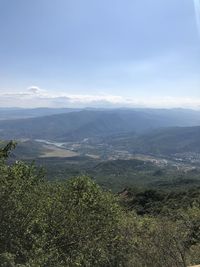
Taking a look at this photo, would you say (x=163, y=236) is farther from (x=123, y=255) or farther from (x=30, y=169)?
(x=30, y=169)

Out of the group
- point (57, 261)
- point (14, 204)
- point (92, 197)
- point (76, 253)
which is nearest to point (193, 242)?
point (92, 197)

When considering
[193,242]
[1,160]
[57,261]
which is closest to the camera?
[57,261]

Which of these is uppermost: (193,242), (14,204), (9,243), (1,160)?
(1,160)

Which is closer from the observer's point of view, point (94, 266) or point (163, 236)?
point (94, 266)

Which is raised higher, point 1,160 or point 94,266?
point 1,160

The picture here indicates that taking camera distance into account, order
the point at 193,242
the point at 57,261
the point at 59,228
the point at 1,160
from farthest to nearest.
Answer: the point at 193,242
the point at 59,228
the point at 1,160
the point at 57,261

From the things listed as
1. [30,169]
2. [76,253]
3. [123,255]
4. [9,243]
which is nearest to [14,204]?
[9,243]
